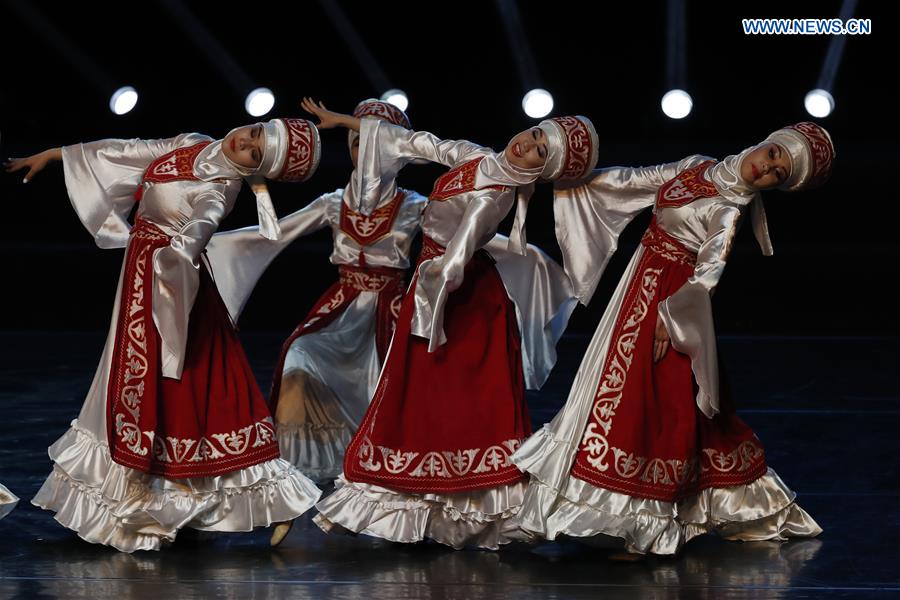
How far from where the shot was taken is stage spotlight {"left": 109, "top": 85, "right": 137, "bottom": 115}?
25.9 ft

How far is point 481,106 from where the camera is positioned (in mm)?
8070

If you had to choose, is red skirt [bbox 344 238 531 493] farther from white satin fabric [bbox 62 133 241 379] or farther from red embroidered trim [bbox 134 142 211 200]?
red embroidered trim [bbox 134 142 211 200]

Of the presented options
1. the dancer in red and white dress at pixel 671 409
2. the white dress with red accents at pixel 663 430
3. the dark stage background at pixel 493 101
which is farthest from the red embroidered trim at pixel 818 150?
the dark stage background at pixel 493 101

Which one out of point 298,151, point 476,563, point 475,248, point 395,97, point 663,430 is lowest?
point 476,563

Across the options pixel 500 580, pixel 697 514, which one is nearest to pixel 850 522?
pixel 697 514

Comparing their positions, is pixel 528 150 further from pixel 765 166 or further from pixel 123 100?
pixel 123 100

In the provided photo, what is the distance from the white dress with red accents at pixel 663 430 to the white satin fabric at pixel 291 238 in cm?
114

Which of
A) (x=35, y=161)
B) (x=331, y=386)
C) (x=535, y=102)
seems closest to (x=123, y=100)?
(x=535, y=102)

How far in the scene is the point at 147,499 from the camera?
3.54 meters

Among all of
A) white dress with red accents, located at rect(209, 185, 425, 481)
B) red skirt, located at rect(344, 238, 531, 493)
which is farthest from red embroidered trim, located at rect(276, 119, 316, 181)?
white dress with red accents, located at rect(209, 185, 425, 481)

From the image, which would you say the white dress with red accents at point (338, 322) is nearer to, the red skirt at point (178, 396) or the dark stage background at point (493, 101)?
the red skirt at point (178, 396)

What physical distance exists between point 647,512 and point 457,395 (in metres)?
0.60

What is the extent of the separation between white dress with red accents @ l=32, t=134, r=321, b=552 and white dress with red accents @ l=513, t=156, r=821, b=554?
0.72 meters

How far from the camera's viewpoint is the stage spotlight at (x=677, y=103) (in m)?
7.89
